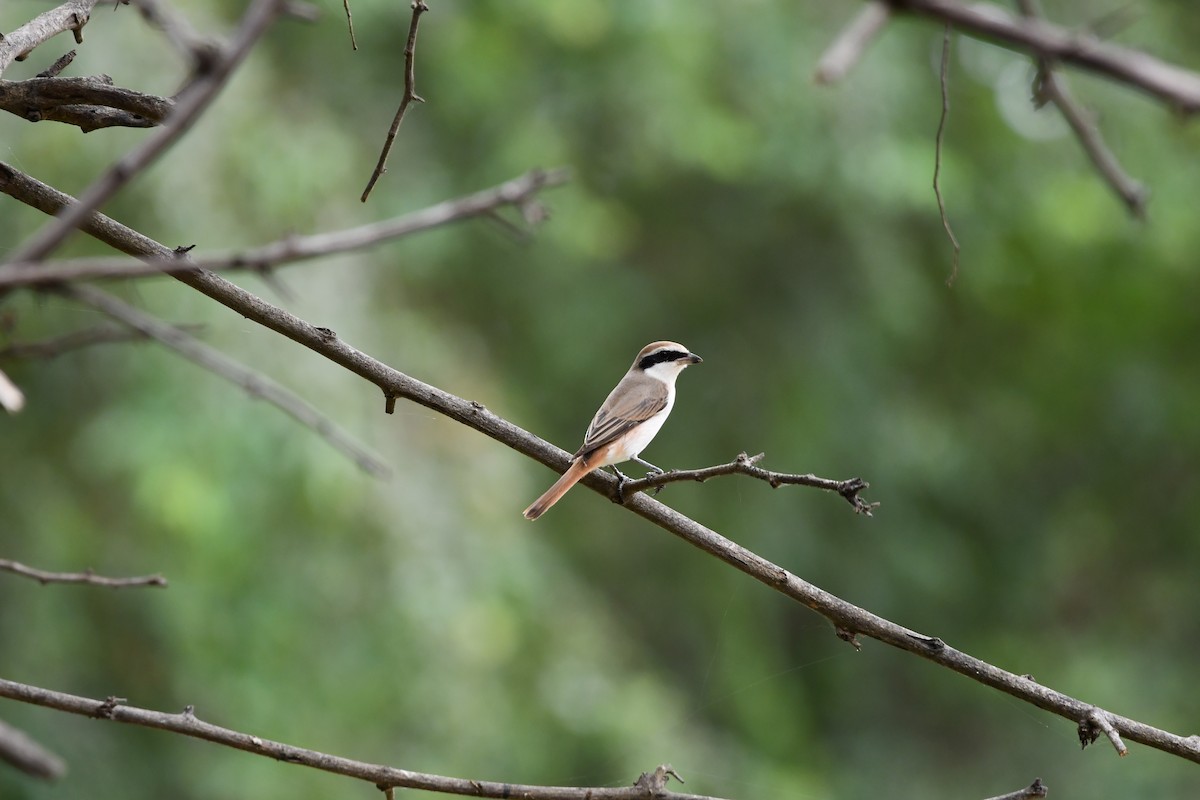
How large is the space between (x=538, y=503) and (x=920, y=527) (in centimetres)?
750

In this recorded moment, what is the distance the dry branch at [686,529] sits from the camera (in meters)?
A: 2.27

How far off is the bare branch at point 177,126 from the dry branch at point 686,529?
3.94 feet

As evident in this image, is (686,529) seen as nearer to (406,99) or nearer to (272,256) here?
(406,99)

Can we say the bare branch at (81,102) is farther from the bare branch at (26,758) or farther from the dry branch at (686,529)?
the bare branch at (26,758)

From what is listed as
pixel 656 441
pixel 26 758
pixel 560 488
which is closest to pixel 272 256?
pixel 26 758

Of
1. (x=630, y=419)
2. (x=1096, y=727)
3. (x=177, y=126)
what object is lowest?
(x=177, y=126)

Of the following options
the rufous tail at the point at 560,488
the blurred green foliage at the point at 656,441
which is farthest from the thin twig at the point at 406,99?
the blurred green foliage at the point at 656,441

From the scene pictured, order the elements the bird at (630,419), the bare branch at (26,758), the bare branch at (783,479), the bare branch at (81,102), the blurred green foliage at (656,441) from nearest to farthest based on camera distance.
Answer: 1. the bare branch at (26,758)
2. the bare branch at (783,479)
3. the bare branch at (81,102)
4. the bird at (630,419)
5. the blurred green foliage at (656,441)

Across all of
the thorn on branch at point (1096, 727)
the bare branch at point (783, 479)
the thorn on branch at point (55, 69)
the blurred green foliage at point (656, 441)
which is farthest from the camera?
the blurred green foliage at point (656, 441)

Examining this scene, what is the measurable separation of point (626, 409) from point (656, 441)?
18.3ft

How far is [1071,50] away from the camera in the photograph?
955mm

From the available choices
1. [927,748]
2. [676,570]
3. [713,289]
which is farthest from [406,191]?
[927,748]

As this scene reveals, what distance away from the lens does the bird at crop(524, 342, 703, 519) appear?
3.59 metres

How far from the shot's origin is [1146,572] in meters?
11.2
